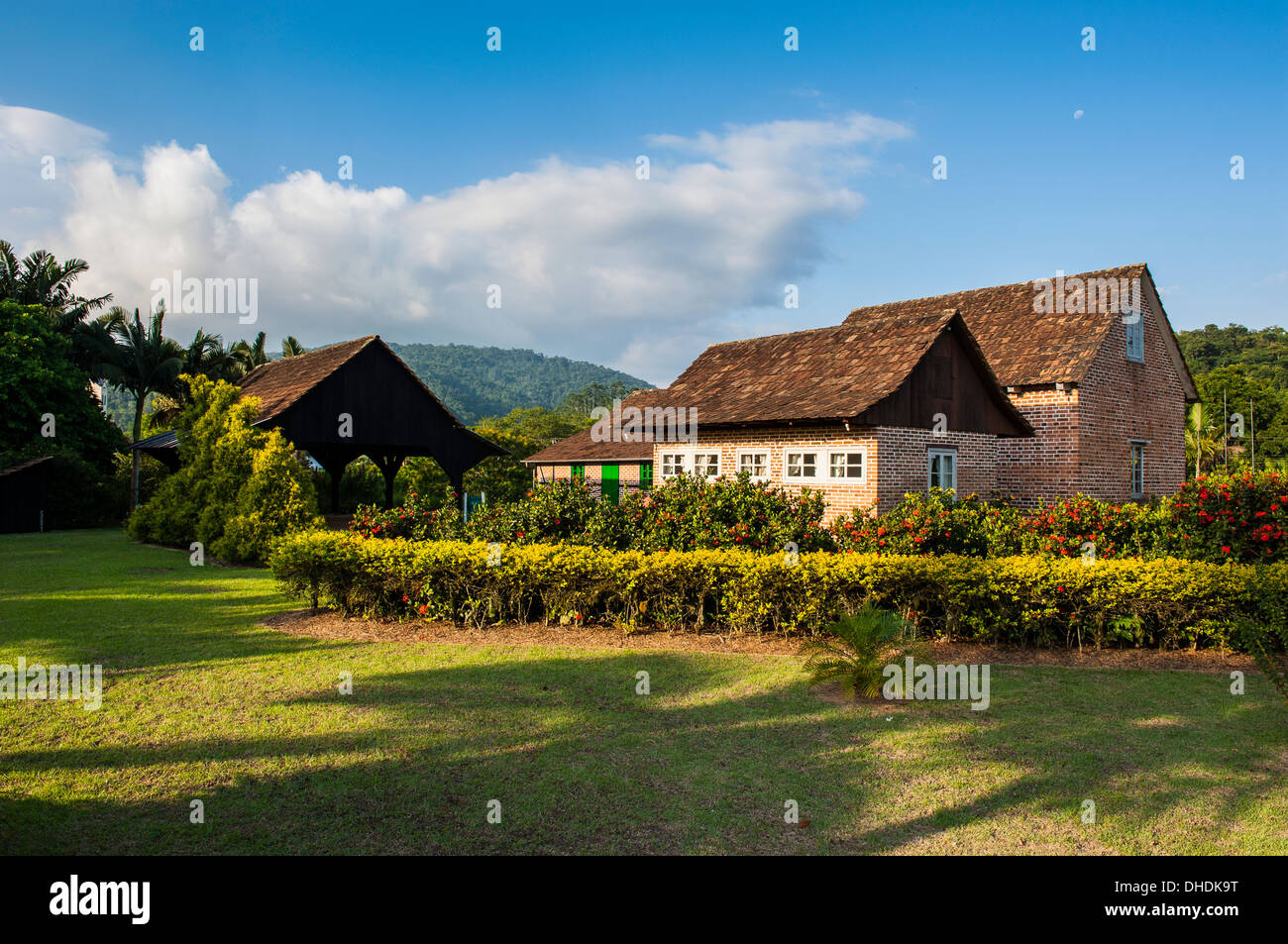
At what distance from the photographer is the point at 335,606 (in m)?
11.9

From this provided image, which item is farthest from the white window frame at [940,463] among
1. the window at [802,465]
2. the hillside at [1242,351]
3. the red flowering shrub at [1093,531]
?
the hillside at [1242,351]

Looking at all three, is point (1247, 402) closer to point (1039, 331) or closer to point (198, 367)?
point (1039, 331)

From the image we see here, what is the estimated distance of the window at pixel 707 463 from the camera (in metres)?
20.2

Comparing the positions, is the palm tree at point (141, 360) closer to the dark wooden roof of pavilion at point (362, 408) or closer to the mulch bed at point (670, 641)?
the dark wooden roof of pavilion at point (362, 408)

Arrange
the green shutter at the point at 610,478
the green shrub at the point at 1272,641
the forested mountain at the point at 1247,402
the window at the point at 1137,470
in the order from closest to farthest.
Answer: the green shrub at the point at 1272,641, the window at the point at 1137,470, the green shutter at the point at 610,478, the forested mountain at the point at 1247,402

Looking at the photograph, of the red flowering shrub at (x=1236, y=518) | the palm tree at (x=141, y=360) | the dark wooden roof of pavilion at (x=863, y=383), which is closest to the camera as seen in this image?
the red flowering shrub at (x=1236, y=518)

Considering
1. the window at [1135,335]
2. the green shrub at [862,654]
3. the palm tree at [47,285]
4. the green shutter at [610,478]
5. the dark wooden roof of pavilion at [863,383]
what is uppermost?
the palm tree at [47,285]

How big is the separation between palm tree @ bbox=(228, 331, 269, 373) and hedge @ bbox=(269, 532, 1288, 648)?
4407 centimetres

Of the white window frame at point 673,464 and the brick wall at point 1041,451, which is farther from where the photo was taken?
the white window frame at point 673,464

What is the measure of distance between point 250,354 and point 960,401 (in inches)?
1834

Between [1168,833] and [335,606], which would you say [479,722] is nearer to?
[1168,833]

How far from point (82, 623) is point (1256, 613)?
15.4 meters

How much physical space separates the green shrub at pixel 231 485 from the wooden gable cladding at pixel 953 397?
14012 mm
